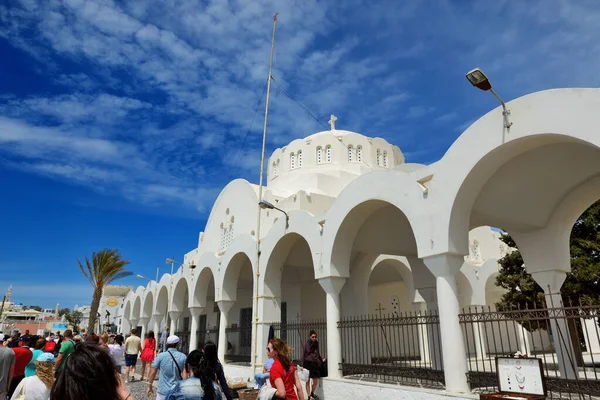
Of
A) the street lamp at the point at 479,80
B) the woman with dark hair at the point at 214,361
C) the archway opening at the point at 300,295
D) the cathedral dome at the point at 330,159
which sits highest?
the cathedral dome at the point at 330,159

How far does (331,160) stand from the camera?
1761cm

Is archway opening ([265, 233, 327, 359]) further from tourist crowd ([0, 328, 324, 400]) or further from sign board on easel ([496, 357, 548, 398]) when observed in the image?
sign board on easel ([496, 357, 548, 398])

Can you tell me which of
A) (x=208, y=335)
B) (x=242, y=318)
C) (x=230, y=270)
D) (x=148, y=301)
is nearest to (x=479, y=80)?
(x=230, y=270)

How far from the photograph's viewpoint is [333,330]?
9.09 metres

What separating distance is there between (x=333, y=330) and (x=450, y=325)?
310cm

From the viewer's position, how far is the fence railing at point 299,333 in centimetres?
1032

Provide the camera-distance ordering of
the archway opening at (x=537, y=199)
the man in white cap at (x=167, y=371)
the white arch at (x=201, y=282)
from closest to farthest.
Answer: the man in white cap at (x=167, y=371)
the archway opening at (x=537, y=199)
the white arch at (x=201, y=282)

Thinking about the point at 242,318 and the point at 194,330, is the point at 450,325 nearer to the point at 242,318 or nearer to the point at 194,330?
the point at 194,330

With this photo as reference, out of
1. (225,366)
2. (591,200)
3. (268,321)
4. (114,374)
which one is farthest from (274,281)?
(114,374)

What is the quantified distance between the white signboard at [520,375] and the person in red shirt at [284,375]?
106 inches

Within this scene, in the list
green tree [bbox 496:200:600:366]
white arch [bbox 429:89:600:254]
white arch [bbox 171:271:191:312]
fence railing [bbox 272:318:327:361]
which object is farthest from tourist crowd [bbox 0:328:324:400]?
white arch [bbox 171:271:191:312]

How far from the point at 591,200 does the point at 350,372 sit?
6.02m

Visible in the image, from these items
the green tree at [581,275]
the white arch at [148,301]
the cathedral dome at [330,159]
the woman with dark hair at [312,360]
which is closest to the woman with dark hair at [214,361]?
the woman with dark hair at [312,360]

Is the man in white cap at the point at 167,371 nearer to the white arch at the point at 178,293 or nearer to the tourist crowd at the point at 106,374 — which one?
the tourist crowd at the point at 106,374
